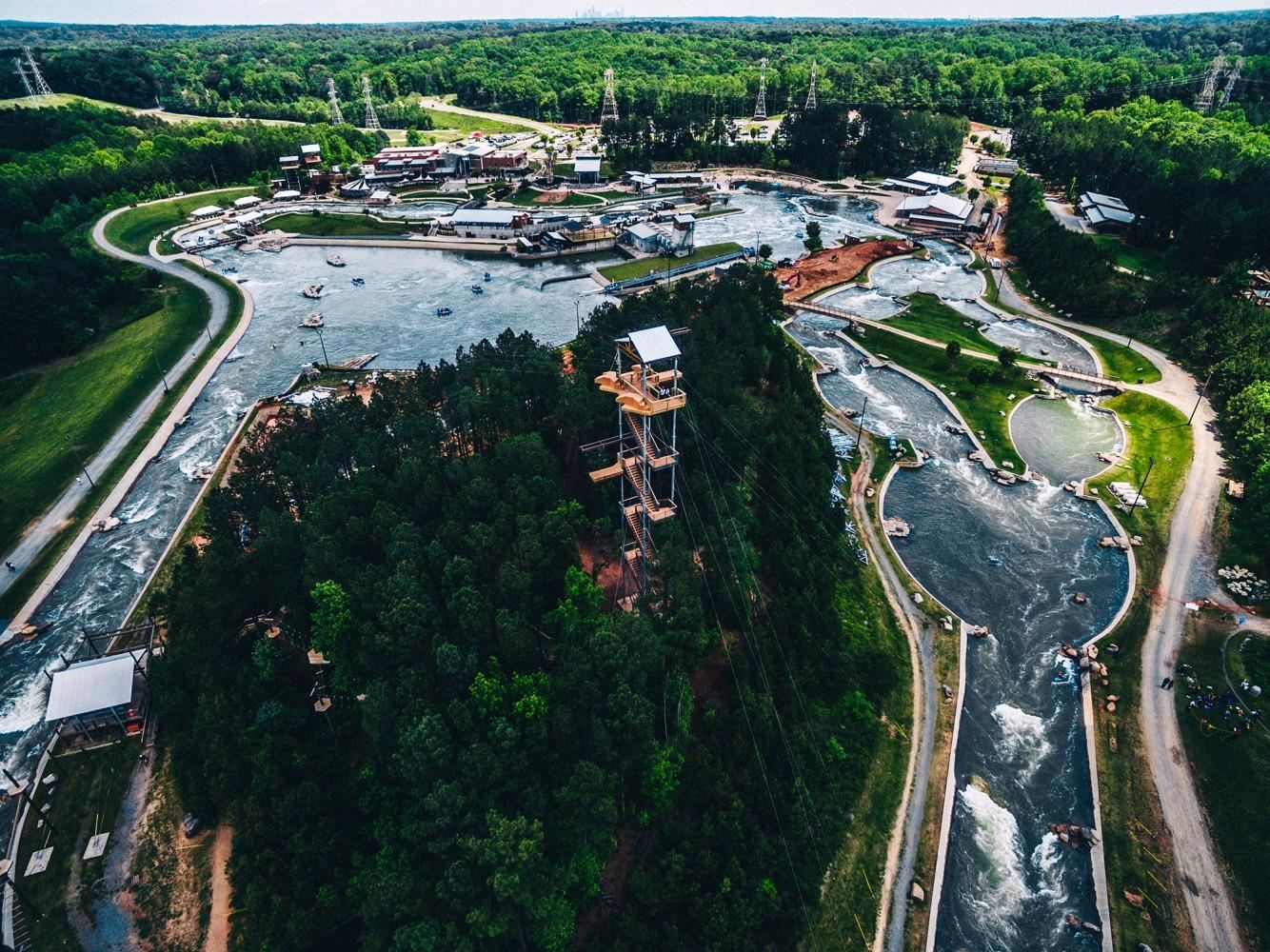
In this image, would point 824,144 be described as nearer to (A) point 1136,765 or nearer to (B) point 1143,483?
(B) point 1143,483

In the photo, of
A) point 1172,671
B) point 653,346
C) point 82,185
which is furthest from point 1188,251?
point 82,185

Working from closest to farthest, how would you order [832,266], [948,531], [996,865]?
[996,865] → [948,531] → [832,266]

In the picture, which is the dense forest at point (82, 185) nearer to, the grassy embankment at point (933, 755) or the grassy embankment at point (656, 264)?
the grassy embankment at point (656, 264)

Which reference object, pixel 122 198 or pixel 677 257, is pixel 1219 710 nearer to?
pixel 677 257

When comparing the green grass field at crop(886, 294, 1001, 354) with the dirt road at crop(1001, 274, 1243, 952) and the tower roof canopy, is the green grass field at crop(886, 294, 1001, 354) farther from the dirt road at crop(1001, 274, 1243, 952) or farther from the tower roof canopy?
the tower roof canopy

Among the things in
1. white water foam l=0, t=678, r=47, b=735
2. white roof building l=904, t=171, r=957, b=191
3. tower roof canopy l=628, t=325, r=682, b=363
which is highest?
tower roof canopy l=628, t=325, r=682, b=363

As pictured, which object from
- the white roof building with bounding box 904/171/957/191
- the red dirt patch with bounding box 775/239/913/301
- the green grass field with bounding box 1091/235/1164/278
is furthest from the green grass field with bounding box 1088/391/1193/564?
the white roof building with bounding box 904/171/957/191

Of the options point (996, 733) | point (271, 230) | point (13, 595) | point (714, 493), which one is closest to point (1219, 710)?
point (996, 733)
